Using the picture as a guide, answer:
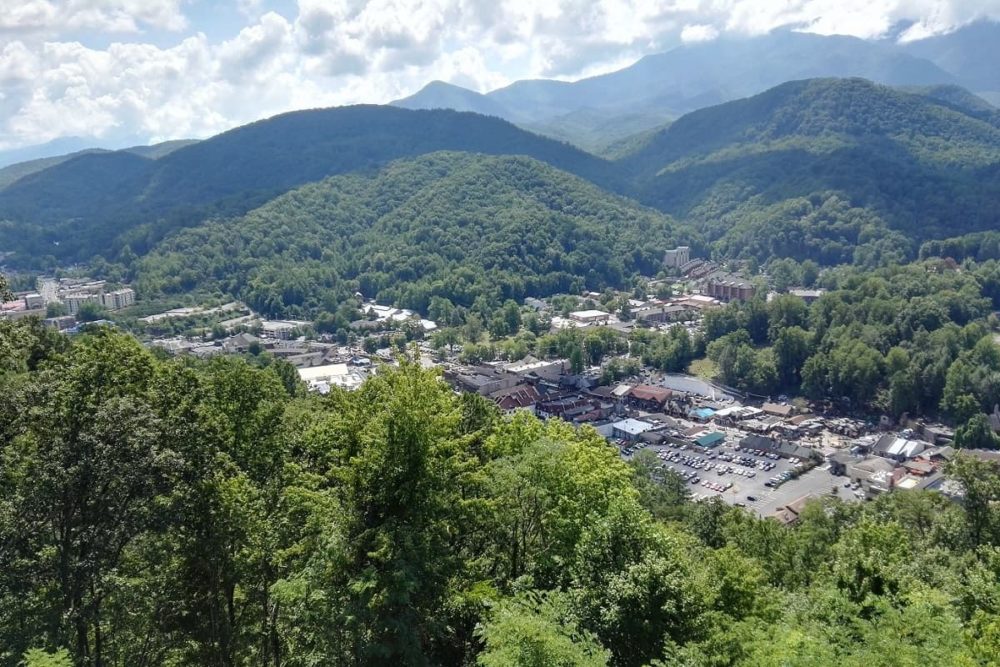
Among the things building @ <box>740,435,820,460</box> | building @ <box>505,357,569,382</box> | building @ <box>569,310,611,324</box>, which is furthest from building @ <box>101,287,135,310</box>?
building @ <box>740,435,820,460</box>

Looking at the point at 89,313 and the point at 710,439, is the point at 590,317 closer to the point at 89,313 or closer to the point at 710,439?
the point at 710,439

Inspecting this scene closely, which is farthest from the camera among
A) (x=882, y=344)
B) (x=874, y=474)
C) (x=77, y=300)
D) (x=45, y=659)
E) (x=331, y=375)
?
(x=77, y=300)

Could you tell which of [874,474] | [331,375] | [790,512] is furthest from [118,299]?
[874,474]

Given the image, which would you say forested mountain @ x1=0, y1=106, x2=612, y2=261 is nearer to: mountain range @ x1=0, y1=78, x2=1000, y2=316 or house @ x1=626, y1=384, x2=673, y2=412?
mountain range @ x1=0, y1=78, x2=1000, y2=316

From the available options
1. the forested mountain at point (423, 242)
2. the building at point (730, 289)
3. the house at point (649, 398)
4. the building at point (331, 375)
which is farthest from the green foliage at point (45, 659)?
the building at point (730, 289)

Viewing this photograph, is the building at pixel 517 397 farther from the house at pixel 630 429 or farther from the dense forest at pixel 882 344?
the dense forest at pixel 882 344

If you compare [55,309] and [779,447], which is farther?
[55,309]
